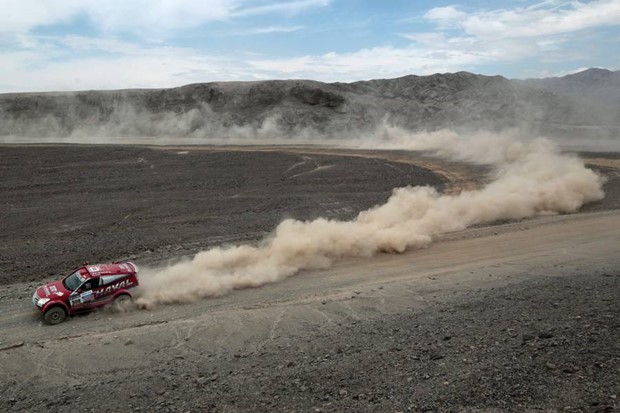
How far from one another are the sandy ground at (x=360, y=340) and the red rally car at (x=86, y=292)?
1.15ft

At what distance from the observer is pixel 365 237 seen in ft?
60.5

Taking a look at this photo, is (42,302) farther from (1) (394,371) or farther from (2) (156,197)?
(2) (156,197)

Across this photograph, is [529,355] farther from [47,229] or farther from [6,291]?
[47,229]

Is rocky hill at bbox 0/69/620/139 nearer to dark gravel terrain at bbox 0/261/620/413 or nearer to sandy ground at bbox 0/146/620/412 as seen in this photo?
sandy ground at bbox 0/146/620/412

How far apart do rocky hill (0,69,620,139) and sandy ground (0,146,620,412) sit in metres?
54.5

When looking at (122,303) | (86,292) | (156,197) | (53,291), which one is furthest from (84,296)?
(156,197)

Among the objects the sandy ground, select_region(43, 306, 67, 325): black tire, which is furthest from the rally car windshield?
the sandy ground

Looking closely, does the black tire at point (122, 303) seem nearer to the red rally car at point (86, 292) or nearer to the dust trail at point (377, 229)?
the red rally car at point (86, 292)

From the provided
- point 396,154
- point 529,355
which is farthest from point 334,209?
point 396,154

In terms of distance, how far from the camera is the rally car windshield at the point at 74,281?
42.6ft

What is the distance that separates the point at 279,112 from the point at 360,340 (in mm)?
66356

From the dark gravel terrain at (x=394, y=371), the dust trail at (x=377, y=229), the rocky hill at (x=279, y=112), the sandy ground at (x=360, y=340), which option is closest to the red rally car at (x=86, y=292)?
the sandy ground at (x=360, y=340)

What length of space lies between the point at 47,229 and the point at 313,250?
11871mm

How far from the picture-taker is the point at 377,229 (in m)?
19.5
